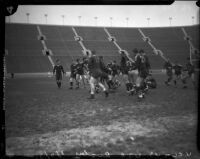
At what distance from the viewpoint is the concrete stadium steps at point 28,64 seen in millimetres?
31344

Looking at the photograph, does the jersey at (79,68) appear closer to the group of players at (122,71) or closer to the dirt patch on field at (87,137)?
the group of players at (122,71)

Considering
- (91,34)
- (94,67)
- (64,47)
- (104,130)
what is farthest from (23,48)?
(104,130)

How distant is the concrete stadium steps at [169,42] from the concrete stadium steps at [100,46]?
20.7 ft

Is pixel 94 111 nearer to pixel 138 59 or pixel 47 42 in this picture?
pixel 138 59

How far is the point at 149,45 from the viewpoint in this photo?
37469mm

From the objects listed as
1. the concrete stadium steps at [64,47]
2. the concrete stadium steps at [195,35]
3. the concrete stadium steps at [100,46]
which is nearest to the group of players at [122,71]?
the concrete stadium steps at [195,35]

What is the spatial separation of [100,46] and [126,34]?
250 inches

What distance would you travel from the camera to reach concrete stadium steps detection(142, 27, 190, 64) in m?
33.3

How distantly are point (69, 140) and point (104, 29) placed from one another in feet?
125

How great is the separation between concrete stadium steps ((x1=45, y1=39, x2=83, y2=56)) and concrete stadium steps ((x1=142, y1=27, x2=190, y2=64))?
11.6 metres

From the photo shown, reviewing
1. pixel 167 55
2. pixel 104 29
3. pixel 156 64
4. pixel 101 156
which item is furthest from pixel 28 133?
pixel 104 29

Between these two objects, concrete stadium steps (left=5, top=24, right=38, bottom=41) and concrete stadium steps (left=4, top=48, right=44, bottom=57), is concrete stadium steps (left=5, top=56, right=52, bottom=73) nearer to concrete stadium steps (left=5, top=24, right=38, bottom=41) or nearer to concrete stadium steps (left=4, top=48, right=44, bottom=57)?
concrete stadium steps (left=4, top=48, right=44, bottom=57)

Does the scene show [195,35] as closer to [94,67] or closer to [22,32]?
[94,67]

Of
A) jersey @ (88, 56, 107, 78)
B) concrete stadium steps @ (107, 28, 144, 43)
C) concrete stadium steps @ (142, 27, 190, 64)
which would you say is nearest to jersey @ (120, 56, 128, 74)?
jersey @ (88, 56, 107, 78)
